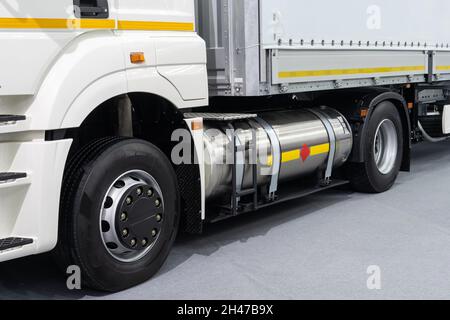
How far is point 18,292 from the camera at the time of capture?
4137 mm

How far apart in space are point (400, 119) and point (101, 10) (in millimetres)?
4373

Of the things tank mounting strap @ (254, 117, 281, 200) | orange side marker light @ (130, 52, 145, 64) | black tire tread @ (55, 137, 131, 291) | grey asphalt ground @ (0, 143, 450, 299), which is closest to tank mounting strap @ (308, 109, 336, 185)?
grey asphalt ground @ (0, 143, 450, 299)

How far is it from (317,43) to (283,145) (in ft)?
3.24

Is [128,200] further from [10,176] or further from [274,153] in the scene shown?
[274,153]

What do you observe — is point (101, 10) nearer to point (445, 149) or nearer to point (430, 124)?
point (430, 124)

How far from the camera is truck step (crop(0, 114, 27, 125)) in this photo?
11.3 feet

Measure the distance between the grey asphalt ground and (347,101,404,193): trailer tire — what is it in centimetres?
27

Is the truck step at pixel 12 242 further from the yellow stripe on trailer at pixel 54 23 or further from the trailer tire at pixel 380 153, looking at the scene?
the trailer tire at pixel 380 153

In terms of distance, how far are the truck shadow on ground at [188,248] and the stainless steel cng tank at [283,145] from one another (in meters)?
0.42

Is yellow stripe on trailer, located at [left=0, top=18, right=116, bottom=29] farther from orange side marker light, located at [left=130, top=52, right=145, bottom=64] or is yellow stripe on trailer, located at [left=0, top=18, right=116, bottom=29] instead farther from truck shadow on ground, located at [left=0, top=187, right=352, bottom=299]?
truck shadow on ground, located at [left=0, top=187, right=352, bottom=299]

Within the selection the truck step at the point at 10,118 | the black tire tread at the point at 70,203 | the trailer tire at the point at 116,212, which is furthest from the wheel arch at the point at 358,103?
the truck step at the point at 10,118

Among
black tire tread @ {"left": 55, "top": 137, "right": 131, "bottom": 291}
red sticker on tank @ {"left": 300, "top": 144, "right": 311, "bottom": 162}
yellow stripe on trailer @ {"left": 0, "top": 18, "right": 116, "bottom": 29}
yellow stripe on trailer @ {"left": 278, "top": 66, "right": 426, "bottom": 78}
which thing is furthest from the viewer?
red sticker on tank @ {"left": 300, "top": 144, "right": 311, "bottom": 162}

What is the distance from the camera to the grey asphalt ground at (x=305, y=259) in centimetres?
410

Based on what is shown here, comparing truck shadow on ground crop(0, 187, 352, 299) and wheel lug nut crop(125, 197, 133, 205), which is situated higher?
wheel lug nut crop(125, 197, 133, 205)
